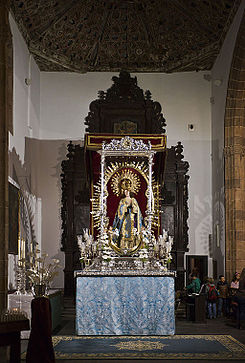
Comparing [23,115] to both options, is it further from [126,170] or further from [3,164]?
[3,164]

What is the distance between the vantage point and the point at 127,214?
13320mm

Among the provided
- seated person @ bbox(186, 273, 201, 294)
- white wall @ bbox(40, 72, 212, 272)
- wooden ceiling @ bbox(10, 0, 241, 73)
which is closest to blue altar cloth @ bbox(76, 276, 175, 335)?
seated person @ bbox(186, 273, 201, 294)

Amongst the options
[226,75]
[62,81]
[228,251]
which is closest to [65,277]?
[228,251]

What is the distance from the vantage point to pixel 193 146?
19.0 meters

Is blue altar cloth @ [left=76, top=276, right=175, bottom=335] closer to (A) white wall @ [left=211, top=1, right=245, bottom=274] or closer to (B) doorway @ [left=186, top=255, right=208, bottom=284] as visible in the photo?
(A) white wall @ [left=211, top=1, right=245, bottom=274]

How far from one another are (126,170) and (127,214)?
1.13 metres

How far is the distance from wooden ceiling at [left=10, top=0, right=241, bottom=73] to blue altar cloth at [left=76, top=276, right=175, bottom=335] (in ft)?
25.6

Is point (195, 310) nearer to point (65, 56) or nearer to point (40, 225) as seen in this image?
point (40, 225)

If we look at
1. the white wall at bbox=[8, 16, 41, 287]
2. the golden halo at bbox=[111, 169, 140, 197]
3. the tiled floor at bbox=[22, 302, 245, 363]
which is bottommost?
the tiled floor at bbox=[22, 302, 245, 363]

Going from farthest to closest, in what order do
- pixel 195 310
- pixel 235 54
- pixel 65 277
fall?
pixel 65 277
pixel 235 54
pixel 195 310

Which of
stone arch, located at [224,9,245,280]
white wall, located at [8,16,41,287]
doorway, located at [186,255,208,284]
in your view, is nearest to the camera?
white wall, located at [8,16,41,287]

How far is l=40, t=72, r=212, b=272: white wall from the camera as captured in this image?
1891 cm

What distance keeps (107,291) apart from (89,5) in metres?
8.83

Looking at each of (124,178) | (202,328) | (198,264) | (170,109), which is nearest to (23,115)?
(124,178)
